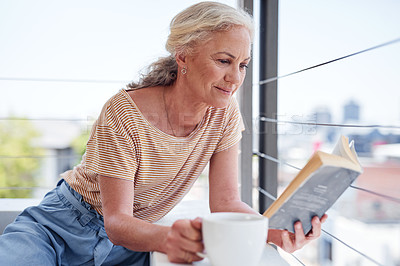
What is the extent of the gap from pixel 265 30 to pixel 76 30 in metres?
10.6

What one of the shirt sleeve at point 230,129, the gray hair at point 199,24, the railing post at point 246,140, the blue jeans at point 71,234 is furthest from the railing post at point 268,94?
the blue jeans at point 71,234

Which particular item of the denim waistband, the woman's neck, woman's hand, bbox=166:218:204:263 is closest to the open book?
woman's hand, bbox=166:218:204:263

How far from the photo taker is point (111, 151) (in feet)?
3.66

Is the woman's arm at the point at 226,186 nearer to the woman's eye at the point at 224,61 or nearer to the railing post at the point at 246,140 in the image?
the woman's eye at the point at 224,61

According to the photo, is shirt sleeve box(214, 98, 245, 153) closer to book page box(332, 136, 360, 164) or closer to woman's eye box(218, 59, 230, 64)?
woman's eye box(218, 59, 230, 64)

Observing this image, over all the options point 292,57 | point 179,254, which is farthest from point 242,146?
point 292,57

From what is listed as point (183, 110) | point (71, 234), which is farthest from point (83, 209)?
point (183, 110)

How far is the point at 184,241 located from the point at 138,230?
0.19 metres

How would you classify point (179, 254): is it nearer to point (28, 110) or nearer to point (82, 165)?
point (82, 165)

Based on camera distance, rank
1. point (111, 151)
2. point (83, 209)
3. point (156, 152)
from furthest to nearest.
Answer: point (83, 209) → point (156, 152) → point (111, 151)

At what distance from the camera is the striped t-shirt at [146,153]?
1126 millimetres

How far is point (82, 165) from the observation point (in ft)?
4.62

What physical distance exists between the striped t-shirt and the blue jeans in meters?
0.05

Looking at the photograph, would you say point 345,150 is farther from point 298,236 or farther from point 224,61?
Result: point 224,61
